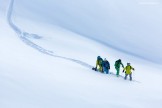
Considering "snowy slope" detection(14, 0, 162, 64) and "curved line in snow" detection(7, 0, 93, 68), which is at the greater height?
"snowy slope" detection(14, 0, 162, 64)

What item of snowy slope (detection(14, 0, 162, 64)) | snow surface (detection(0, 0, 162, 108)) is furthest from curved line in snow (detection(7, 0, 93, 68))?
snowy slope (detection(14, 0, 162, 64))

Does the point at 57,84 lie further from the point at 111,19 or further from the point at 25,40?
the point at 111,19

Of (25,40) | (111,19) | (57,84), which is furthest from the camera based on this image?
(111,19)

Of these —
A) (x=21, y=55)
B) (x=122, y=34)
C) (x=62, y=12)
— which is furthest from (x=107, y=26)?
(x=21, y=55)

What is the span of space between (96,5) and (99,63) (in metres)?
38.0

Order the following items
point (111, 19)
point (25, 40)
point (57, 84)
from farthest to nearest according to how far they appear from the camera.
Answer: point (111, 19), point (25, 40), point (57, 84)

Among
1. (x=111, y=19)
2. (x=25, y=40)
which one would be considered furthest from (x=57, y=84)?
(x=111, y=19)

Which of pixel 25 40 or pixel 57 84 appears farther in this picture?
pixel 25 40

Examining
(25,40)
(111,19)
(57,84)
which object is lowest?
(57,84)

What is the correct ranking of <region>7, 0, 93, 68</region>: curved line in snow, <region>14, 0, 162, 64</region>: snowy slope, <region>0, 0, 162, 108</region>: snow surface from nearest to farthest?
<region>0, 0, 162, 108</region>: snow surface
<region>7, 0, 93, 68</region>: curved line in snow
<region>14, 0, 162, 64</region>: snowy slope

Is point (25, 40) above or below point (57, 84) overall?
above

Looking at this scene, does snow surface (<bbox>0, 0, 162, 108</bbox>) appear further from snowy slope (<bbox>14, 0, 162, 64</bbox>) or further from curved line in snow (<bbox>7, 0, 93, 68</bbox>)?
snowy slope (<bbox>14, 0, 162, 64</bbox>)

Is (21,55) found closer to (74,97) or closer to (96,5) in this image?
(74,97)

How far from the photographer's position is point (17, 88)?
1295cm
